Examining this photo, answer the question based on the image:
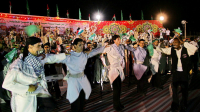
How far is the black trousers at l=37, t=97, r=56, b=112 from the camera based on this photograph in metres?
2.94

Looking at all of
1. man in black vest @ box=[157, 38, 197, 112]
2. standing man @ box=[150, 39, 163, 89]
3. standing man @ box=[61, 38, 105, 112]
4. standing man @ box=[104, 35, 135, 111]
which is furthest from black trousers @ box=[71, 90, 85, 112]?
standing man @ box=[150, 39, 163, 89]

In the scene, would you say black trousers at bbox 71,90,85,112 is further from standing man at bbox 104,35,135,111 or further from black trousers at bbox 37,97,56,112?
standing man at bbox 104,35,135,111

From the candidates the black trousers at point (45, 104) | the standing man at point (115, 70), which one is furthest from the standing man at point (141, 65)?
the black trousers at point (45, 104)

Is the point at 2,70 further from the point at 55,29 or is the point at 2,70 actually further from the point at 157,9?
the point at 157,9

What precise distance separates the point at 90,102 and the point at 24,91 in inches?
131

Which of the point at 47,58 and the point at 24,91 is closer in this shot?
the point at 24,91

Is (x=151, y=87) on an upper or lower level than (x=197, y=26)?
lower

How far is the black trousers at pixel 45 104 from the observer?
294 cm

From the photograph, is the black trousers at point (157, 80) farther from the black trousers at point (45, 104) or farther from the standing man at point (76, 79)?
the black trousers at point (45, 104)

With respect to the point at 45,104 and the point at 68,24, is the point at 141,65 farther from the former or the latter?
the point at 68,24

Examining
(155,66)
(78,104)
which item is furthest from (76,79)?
(155,66)

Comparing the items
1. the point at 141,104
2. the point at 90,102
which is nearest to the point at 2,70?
the point at 90,102

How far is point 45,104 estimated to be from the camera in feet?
9.69

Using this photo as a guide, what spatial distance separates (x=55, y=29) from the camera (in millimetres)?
14797
